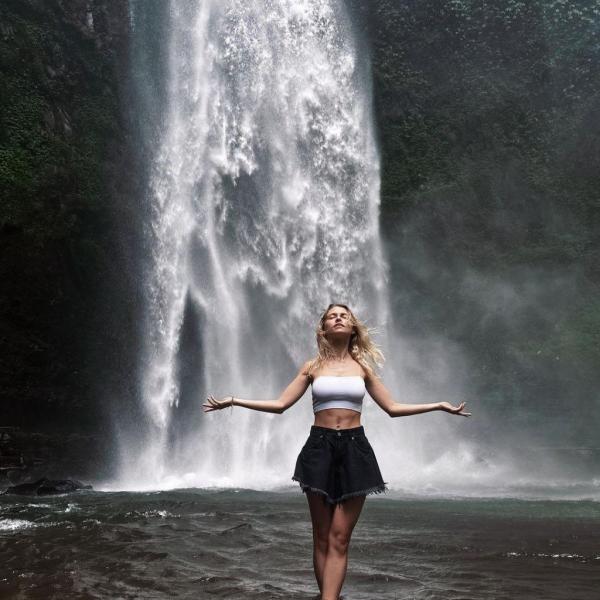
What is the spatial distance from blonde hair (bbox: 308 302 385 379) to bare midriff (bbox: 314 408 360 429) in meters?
0.24

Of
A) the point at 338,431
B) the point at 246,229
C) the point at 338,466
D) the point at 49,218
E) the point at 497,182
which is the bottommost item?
the point at 338,466

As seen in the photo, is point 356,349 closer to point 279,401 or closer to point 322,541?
point 279,401

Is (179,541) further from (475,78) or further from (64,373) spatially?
(475,78)

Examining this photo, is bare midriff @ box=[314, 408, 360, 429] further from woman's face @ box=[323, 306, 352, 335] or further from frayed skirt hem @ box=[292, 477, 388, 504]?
woman's face @ box=[323, 306, 352, 335]

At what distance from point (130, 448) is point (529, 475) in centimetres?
955

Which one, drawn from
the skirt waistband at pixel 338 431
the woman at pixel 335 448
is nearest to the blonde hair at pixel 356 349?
the woman at pixel 335 448

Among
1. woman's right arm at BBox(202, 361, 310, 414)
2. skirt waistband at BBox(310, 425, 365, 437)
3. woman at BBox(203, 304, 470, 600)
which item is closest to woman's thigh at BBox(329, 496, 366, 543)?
woman at BBox(203, 304, 470, 600)

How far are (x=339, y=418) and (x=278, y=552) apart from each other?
2.52 meters

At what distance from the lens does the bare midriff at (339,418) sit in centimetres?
363

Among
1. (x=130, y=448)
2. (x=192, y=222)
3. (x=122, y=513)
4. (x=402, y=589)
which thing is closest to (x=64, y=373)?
(x=130, y=448)

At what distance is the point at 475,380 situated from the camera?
22.6 m

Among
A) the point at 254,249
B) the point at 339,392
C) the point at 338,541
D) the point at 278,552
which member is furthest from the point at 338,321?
the point at 254,249

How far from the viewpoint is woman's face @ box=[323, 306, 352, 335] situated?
3803 millimetres

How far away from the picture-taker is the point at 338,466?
3607mm
